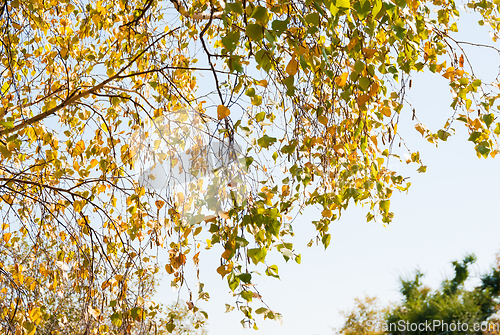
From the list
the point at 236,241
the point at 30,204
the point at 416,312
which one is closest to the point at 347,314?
the point at 416,312

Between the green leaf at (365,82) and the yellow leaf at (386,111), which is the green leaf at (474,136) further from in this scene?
the green leaf at (365,82)

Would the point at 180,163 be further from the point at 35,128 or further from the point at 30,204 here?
the point at 30,204

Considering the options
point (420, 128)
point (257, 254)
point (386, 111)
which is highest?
point (420, 128)

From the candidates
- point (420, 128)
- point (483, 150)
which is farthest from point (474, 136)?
point (420, 128)

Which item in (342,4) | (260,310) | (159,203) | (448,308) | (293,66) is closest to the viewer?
(342,4)

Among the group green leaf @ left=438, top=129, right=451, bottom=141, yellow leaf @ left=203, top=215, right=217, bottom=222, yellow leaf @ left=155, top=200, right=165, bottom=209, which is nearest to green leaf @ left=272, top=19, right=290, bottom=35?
yellow leaf @ left=203, top=215, right=217, bottom=222

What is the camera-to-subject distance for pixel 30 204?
2.90 meters

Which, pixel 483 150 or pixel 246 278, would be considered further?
pixel 483 150

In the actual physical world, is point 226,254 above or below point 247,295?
above

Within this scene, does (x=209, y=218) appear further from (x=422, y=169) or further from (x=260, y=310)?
(x=422, y=169)

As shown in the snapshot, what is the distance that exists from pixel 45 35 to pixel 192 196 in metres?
1.98

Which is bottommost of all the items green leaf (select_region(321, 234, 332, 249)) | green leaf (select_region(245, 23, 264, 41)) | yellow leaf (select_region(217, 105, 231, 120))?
green leaf (select_region(321, 234, 332, 249))

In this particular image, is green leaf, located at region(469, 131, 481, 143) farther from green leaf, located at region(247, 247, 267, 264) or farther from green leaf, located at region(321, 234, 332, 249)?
green leaf, located at region(247, 247, 267, 264)

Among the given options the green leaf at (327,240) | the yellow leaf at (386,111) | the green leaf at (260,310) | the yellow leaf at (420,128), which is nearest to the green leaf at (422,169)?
the yellow leaf at (420,128)
